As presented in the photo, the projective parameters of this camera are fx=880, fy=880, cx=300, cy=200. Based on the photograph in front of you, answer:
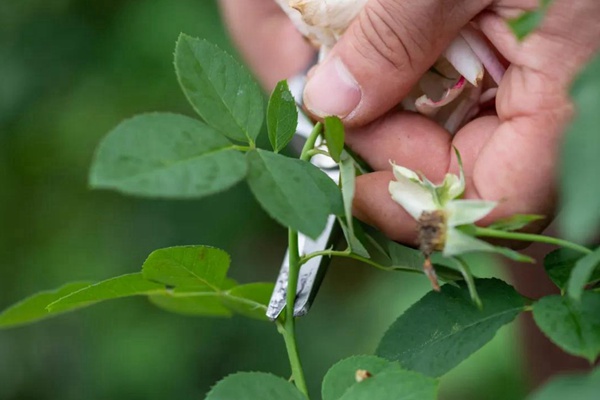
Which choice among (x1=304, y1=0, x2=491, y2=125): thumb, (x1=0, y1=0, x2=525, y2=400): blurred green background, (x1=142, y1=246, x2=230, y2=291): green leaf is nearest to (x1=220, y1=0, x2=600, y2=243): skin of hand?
(x1=304, y1=0, x2=491, y2=125): thumb

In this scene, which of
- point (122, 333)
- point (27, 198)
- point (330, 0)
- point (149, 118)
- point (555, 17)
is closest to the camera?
point (149, 118)

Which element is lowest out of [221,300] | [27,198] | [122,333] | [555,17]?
[122,333]

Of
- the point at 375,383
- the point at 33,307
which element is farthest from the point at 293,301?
the point at 33,307

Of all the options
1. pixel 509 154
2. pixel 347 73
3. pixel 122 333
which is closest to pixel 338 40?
pixel 347 73

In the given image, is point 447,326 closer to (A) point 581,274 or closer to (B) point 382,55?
(A) point 581,274

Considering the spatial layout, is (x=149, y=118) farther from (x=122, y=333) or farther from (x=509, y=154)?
(x=122, y=333)

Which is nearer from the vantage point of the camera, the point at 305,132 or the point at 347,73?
the point at 347,73

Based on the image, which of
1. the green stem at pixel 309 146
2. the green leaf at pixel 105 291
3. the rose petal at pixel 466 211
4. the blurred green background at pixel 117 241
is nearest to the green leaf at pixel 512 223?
the rose petal at pixel 466 211

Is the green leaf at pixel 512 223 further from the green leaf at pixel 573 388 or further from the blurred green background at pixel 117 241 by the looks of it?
the blurred green background at pixel 117 241
